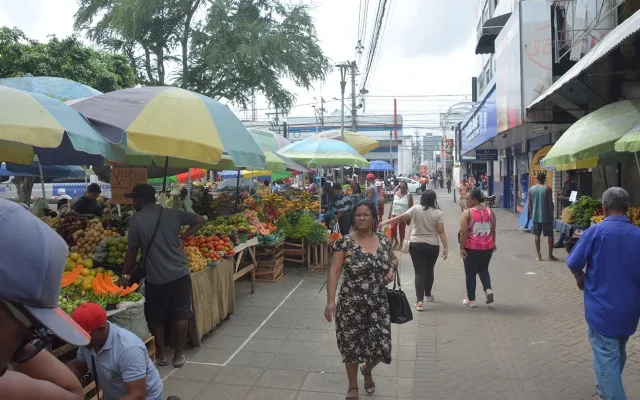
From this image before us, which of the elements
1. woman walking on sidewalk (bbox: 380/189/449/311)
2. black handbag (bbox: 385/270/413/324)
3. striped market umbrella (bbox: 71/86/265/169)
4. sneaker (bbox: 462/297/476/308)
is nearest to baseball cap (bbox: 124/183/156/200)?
striped market umbrella (bbox: 71/86/265/169)

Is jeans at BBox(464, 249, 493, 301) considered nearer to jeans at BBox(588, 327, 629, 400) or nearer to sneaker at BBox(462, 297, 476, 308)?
sneaker at BBox(462, 297, 476, 308)

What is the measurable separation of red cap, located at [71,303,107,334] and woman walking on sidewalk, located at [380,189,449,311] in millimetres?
4808

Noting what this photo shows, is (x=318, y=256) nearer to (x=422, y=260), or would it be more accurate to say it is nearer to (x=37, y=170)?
(x=422, y=260)

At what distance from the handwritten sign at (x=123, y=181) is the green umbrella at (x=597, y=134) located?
5796 mm

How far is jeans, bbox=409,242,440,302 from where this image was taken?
729 centimetres

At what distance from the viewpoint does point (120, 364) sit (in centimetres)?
309

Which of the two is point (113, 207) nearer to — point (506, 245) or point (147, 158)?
point (147, 158)

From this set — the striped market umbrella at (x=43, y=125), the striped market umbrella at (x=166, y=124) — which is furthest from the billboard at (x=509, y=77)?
the striped market umbrella at (x=43, y=125)

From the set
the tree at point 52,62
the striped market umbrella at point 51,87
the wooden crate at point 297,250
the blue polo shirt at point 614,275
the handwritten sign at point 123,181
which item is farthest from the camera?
the tree at point 52,62

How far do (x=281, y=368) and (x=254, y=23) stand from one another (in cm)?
1778

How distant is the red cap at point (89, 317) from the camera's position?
297 centimetres

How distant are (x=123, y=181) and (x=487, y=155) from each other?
2393 centimetres

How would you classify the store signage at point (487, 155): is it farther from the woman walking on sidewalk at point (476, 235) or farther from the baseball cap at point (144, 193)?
the baseball cap at point (144, 193)

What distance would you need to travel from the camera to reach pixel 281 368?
526cm
